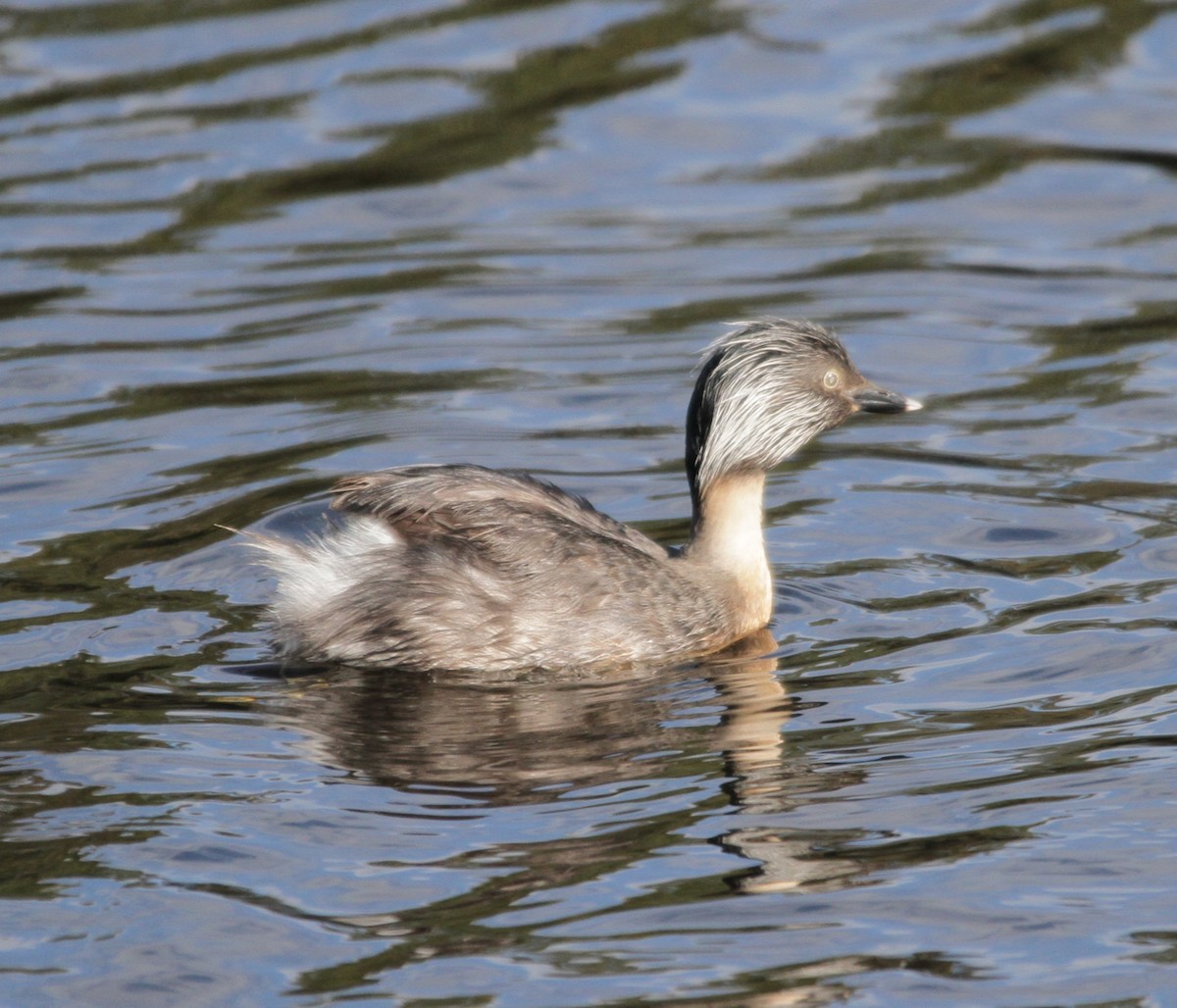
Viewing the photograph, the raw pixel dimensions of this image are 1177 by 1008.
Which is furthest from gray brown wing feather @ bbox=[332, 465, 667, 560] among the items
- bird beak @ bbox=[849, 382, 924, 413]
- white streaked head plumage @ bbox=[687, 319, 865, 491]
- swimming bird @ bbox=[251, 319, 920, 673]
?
bird beak @ bbox=[849, 382, 924, 413]

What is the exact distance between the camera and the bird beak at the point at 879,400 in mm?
9086

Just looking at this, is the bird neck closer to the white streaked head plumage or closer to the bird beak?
the white streaked head plumage

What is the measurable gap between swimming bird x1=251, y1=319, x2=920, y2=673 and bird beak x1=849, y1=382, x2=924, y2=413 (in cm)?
97

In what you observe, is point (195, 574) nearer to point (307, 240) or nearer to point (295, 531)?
point (295, 531)

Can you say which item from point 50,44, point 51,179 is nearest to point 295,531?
point 51,179

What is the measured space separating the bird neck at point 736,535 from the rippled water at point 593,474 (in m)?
0.28

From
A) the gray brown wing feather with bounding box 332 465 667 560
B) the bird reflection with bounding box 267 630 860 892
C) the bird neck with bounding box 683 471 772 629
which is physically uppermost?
the gray brown wing feather with bounding box 332 465 667 560

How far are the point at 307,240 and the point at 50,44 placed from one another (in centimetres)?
396

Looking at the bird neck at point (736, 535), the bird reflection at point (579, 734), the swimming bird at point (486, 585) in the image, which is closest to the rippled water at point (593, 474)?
the bird reflection at point (579, 734)

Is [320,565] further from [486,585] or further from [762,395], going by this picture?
[762,395]

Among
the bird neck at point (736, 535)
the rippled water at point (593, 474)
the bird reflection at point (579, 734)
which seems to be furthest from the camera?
the bird neck at point (736, 535)

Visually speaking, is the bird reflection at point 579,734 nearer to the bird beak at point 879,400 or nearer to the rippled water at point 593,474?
the rippled water at point 593,474

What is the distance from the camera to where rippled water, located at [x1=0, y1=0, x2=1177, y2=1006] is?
20.1 ft

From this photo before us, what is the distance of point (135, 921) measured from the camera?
239 inches
